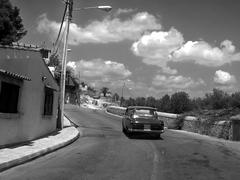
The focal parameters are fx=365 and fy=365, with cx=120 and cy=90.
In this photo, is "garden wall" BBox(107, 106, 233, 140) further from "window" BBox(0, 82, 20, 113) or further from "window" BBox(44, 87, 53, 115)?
"window" BBox(0, 82, 20, 113)

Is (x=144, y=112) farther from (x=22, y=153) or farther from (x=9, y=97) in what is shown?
(x=22, y=153)

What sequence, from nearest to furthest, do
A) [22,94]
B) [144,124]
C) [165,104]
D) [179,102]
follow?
Answer: [22,94] → [144,124] → [179,102] → [165,104]

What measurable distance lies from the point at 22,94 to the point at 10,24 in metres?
27.0

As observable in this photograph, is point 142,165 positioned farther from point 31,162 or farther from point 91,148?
point 91,148

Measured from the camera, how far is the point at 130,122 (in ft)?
64.1

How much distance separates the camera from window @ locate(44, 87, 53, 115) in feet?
60.4

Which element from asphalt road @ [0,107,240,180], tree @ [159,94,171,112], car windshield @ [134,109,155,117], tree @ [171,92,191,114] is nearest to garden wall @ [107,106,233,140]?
car windshield @ [134,109,155,117]

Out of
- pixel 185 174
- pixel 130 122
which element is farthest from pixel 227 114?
pixel 185 174

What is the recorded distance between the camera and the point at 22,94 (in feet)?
46.1

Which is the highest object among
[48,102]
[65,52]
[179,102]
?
[65,52]

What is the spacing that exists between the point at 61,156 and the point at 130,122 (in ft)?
25.4

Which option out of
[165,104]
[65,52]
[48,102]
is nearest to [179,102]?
[165,104]

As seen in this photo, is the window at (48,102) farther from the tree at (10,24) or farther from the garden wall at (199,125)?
the tree at (10,24)

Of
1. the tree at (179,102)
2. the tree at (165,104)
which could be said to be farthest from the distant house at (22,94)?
the tree at (165,104)
